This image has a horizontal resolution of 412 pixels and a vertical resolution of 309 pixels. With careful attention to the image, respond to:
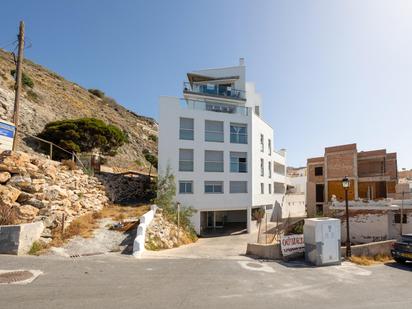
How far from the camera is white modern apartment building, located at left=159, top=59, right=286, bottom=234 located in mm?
25188

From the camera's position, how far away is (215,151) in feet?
87.1

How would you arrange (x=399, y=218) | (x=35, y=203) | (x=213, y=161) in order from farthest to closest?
(x=213, y=161) < (x=399, y=218) < (x=35, y=203)

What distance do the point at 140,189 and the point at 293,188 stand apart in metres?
32.1

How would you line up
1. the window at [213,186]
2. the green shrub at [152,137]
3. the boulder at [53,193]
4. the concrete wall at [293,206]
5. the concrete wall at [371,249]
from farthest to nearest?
the green shrub at [152,137] < the concrete wall at [293,206] < the window at [213,186] < the concrete wall at [371,249] < the boulder at [53,193]

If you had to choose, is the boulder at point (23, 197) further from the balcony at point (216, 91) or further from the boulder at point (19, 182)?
Result: the balcony at point (216, 91)

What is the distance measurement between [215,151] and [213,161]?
0.95m

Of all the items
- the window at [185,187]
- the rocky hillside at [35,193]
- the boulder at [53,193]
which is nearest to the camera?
the rocky hillside at [35,193]

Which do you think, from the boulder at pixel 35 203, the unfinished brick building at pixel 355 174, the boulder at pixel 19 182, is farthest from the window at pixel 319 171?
the boulder at pixel 19 182

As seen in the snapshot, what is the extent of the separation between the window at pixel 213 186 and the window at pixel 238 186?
3.76 feet

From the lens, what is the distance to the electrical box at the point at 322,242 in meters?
11.6

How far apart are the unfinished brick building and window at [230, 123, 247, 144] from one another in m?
11.5

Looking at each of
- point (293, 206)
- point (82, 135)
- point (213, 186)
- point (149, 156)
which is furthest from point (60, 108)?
point (293, 206)

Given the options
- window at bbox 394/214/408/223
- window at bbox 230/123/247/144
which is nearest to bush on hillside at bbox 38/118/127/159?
window at bbox 230/123/247/144

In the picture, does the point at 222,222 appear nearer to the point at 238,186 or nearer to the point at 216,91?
the point at 238,186
